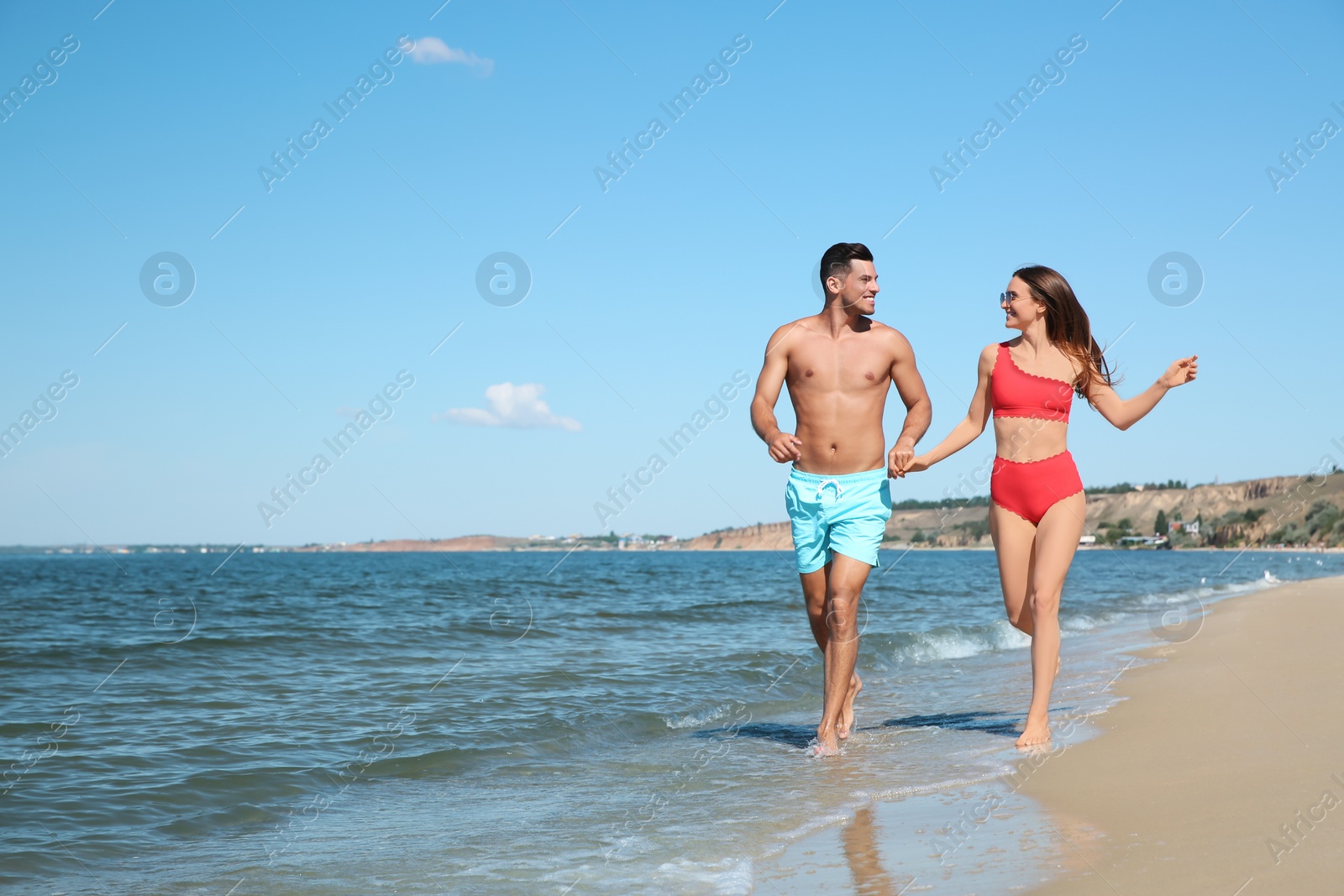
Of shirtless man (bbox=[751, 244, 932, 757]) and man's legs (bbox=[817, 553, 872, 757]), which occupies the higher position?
shirtless man (bbox=[751, 244, 932, 757])

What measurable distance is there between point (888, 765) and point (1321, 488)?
10543 cm

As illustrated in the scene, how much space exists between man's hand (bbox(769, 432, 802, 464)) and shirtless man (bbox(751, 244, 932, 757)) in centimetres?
13

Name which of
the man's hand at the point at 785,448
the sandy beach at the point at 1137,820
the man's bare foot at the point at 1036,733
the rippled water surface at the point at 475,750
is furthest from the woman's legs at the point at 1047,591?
the man's hand at the point at 785,448

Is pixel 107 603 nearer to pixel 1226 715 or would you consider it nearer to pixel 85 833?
pixel 85 833

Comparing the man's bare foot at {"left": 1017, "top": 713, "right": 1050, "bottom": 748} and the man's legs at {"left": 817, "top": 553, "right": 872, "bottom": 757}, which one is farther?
the man's legs at {"left": 817, "top": 553, "right": 872, "bottom": 757}

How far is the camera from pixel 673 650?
1159 cm

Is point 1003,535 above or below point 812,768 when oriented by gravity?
above

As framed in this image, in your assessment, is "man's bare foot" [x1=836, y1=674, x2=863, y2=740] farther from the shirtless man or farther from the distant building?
the distant building

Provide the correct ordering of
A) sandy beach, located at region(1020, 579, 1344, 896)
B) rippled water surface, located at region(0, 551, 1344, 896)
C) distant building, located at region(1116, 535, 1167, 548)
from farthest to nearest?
distant building, located at region(1116, 535, 1167, 548) → rippled water surface, located at region(0, 551, 1344, 896) → sandy beach, located at region(1020, 579, 1344, 896)

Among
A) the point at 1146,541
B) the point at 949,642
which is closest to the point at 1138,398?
the point at 949,642

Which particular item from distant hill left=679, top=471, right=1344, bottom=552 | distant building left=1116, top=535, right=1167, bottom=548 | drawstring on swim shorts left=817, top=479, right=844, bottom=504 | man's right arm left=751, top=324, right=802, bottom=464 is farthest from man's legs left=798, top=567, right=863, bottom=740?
distant building left=1116, top=535, right=1167, bottom=548

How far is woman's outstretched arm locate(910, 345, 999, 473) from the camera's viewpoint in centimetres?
503

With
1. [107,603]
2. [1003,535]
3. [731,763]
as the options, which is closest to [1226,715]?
[1003,535]

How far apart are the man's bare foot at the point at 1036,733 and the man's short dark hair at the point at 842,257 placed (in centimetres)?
232
